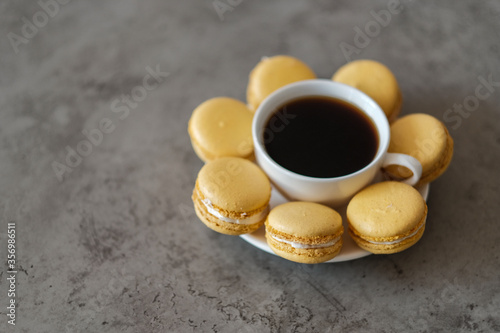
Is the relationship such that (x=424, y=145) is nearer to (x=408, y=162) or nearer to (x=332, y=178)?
(x=408, y=162)

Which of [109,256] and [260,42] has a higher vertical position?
[260,42]

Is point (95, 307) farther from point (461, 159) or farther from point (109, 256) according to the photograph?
point (461, 159)

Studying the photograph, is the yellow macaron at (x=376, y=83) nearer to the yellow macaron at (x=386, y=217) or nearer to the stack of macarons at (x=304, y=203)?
the stack of macarons at (x=304, y=203)

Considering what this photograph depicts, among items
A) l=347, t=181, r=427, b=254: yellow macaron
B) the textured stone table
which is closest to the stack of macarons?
l=347, t=181, r=427, b=254: yellow macaron

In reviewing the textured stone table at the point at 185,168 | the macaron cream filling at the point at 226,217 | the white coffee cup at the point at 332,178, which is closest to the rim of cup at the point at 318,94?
the white coffee cup at the point at 332,178

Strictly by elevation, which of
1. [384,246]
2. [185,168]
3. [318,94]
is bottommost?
Result: [185,168]

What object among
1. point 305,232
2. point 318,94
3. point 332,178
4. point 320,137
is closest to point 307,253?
point 305,232

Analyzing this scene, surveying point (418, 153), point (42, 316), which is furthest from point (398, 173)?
point (42, 316)
